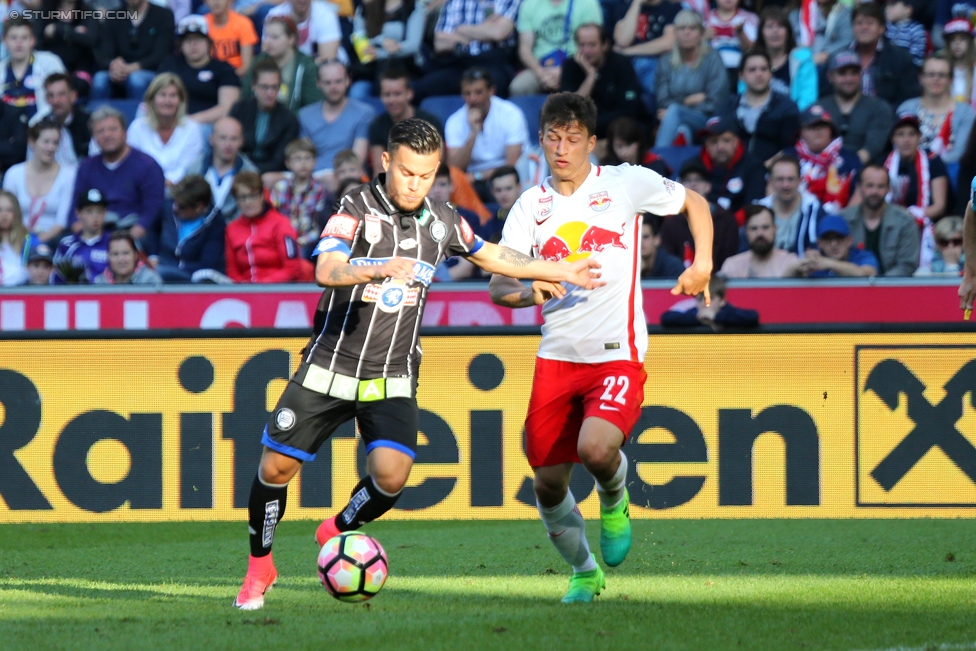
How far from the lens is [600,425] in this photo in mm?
5672

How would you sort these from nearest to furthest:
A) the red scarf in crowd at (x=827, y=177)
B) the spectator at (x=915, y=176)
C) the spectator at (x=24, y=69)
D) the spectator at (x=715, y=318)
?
the spectator at (x=715, y=318), the spectator at (x=915, y=176), the red scarf in crowd at (x=827, y=177), the spectator at (x=24, y=69)

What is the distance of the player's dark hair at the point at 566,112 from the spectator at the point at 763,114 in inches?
240

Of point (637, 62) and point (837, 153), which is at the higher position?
point (637, 62)

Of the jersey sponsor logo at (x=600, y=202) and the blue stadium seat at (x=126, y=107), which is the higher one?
the blue stadium seat at (x=126, y=107)

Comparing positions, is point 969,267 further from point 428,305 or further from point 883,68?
point 883,68

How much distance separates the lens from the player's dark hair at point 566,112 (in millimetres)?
5844

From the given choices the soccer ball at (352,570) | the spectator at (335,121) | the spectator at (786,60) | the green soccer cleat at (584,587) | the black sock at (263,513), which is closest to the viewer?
the soccer ball at (352,570)

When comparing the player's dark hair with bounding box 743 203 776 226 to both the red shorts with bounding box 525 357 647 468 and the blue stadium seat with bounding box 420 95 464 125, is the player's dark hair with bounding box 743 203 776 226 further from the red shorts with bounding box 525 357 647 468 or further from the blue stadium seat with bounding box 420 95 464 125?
the red shorts with bounding box 525 357 647 468

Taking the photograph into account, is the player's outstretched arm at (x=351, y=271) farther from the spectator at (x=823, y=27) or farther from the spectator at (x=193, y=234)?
the spectator at (x=823, y=27)

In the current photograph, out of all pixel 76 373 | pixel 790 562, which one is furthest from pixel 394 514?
pixel 790 562

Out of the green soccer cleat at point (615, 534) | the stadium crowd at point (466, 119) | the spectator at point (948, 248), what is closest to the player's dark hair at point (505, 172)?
the stadium crowd at point (466, 119)

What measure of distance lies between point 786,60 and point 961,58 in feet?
5.03

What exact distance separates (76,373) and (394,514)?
2371 mm

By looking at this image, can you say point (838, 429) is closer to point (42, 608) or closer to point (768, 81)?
point (768, 81)
